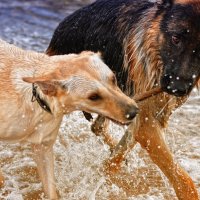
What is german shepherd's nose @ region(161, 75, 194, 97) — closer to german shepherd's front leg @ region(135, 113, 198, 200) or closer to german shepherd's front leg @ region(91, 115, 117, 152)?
german shepherd's front leg @ region(135, 113, 198, 200)

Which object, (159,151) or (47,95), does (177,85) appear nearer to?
(159,151)

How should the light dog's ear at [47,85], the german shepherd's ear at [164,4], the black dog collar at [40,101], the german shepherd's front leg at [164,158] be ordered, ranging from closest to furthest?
the light dog's ear at [47,85]
the black dog collar at [40,101]
the german shepherd's ear at [164,4]
the german shepherd's front leg at [164,158]

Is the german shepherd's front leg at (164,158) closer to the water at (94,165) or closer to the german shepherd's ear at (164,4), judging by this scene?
the water at (94,165)

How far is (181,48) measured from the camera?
4645 mm

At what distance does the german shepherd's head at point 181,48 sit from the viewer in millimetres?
4594

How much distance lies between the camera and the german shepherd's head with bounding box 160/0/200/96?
→ 4.59 meters

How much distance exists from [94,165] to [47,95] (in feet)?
6.86

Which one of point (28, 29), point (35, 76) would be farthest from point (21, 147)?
point (28, 29)

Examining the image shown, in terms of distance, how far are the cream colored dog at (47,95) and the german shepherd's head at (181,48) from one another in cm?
49

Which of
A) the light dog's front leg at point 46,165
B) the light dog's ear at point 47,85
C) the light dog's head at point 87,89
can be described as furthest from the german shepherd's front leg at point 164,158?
the light dog's ear at point 47,85

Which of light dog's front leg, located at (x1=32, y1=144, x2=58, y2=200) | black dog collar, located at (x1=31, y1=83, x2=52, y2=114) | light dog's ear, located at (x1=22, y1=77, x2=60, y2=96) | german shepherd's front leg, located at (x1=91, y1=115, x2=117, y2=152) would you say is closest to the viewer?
light dog's ear, located at (x1=22, y1=77, x2=60, y2=96)

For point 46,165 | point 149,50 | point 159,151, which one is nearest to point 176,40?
point 149,50

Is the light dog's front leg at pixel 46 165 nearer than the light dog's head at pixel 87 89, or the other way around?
the light dog's head at pixel 87 89

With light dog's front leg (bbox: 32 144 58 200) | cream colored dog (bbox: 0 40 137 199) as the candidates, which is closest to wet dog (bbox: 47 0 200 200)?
cream colored dog (bbox: 0 40 137 199)
